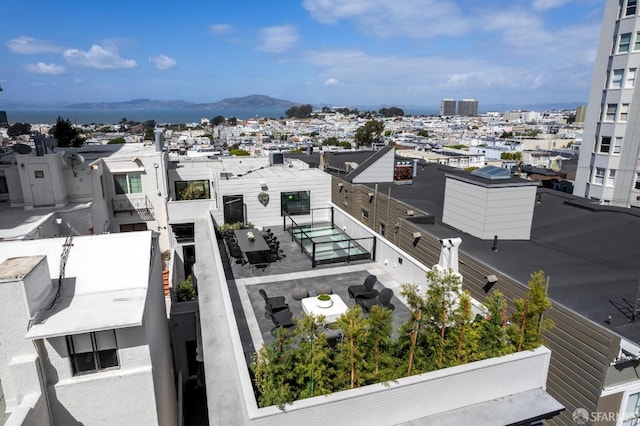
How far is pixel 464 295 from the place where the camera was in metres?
7.75

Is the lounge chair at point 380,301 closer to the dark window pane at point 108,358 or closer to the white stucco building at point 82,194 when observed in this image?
the dark window pane at point 108,358

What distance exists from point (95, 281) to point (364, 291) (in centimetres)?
717

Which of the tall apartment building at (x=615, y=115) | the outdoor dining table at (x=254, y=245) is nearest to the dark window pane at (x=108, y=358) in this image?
the outdoor dining table at (x=254, y=245)

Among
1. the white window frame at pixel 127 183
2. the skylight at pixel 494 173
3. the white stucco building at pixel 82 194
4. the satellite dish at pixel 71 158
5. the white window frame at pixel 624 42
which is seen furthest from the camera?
the white window frame at pixel 624 42

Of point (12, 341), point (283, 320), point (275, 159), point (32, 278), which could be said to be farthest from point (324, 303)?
Result: point (275, 159)

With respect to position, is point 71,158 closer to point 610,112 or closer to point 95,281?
point 95,281

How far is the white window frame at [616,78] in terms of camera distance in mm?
24966

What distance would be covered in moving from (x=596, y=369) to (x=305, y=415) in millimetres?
5401

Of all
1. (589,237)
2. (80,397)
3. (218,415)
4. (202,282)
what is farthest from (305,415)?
(589,237)

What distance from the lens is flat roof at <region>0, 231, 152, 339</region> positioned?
23.7 ft

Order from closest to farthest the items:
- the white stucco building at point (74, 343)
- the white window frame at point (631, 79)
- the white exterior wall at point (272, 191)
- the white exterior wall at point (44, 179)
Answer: the white stucco building at point (74, 343), the white exterior wall at point (44, 179), the white exterior wall at point (272, 191), the white window frame at point (631, 79)

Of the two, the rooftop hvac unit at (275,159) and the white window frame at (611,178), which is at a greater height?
the rooftop hvac unit at (275,159)

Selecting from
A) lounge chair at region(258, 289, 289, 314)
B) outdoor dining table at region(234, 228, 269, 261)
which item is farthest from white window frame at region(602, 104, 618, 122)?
lounge chair at region(258, 289, 289, 314)

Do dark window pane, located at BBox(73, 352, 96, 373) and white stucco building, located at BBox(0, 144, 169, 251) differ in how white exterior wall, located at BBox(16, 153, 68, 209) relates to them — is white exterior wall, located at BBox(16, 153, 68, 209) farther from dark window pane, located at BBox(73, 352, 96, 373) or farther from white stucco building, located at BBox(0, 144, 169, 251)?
dark window pane, located at BBox(73, 352, 96, 373)
